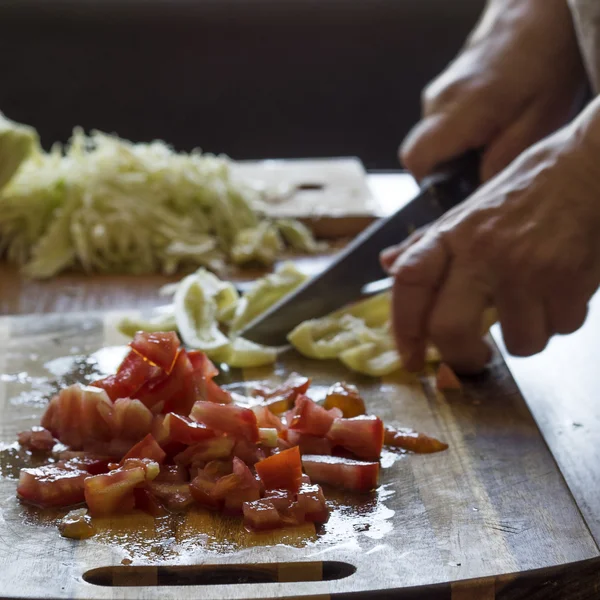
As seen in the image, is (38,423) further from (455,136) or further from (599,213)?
(455,136)

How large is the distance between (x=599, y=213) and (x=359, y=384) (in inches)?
21.7

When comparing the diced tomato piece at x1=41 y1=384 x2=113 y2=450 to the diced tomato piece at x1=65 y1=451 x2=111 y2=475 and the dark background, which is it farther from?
the dark background

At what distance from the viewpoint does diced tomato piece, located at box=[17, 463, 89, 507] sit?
1.45m

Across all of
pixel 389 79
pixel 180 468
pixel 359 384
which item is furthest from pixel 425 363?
pixel 389 79

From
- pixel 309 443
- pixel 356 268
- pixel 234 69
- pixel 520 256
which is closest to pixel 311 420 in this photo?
pixel 309 443

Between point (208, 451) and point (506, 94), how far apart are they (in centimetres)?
128

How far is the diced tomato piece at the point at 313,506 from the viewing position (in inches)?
55.3

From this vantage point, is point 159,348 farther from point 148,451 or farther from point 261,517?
point 261,517

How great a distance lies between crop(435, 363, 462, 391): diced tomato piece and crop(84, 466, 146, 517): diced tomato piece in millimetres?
661

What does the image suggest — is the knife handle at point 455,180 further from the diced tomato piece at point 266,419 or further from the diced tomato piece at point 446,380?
the diced tomato piece at point 266,419

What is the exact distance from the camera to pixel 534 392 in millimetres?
1938

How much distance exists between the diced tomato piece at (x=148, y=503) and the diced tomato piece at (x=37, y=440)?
0.25 meters

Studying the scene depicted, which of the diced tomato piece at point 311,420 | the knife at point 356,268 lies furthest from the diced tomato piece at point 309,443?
the knife at point 356,268

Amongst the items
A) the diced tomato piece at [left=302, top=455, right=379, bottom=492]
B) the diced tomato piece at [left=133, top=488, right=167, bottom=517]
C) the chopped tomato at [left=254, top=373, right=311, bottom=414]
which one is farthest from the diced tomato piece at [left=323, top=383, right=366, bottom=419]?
the diced tomato piece at [left=133, top=488, right=167, bottom=517]
